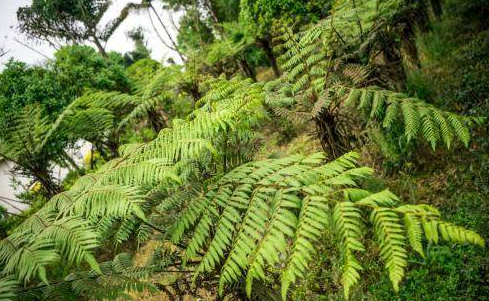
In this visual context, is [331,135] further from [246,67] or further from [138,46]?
[138,46]

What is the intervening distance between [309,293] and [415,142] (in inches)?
86.2

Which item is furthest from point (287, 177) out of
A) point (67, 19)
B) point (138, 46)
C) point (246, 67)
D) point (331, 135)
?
point (138, 46)

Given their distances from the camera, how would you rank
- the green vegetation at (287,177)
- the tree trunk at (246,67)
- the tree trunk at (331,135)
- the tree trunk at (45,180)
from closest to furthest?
the green vegetation at (287,177)
the tree trunk at (331,135)
the tree trunk at (45,180)
the tree trunk at (246,67)

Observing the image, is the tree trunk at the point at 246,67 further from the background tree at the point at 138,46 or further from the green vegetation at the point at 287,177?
the background tree at the point at 138,46

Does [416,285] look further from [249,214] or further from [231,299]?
[249,214]

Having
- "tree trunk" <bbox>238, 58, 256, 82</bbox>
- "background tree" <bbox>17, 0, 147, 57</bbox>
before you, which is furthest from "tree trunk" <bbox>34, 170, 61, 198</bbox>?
"background tree" <bbox>17, 0, 147, 57</bbox>

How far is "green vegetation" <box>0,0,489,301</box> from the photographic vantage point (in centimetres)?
125

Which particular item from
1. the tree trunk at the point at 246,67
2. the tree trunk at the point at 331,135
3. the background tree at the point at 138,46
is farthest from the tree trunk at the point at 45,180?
the background tree at the point at 138,46

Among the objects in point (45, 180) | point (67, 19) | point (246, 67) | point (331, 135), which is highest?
point (67, 19)

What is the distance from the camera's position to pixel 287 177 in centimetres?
145

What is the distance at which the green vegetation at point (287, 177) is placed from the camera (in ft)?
4.09

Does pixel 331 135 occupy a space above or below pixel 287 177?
below

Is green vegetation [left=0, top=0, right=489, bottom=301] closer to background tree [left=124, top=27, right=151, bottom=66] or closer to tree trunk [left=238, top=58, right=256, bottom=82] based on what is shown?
tree trunk [left=238, top=58, right=256, bottom=82]

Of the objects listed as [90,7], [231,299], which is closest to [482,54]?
[231,299]
